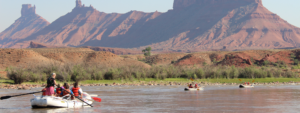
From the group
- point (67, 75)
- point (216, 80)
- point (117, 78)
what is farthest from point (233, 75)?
point (67, 75)

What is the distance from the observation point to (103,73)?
52906 mm

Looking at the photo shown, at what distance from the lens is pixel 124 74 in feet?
175

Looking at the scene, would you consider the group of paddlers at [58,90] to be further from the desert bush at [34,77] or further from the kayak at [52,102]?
the desert bush at [34,77]

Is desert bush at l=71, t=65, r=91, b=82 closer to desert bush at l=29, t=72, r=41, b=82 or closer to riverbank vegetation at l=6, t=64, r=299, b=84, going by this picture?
riverbank vegetation at l=6, t=64, r=299, b=84

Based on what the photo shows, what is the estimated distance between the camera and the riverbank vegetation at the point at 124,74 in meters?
47.8

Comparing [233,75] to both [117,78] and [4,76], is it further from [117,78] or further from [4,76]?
[4,76]

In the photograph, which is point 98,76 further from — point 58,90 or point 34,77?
point 58,90

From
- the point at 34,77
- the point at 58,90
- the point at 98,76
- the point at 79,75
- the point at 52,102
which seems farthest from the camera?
the point at 98,76

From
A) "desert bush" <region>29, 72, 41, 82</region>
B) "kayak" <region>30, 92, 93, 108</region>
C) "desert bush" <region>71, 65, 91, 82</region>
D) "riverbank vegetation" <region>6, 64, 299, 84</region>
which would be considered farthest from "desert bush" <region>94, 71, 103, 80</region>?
"kayak" <region>30, 92, 93, 108</region>

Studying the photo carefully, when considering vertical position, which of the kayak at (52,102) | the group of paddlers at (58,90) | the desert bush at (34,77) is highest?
the desert bush at (34,77)

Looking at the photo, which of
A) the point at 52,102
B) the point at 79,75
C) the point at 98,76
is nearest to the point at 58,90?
the point at 52,102

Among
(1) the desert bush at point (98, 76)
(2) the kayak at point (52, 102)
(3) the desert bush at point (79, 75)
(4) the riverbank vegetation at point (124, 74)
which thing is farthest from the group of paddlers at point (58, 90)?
(1) the desert bush at point (98, 76)

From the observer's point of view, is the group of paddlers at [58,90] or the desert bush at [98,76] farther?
the desert bush at [98,76]

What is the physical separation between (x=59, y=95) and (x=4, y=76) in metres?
29.6
